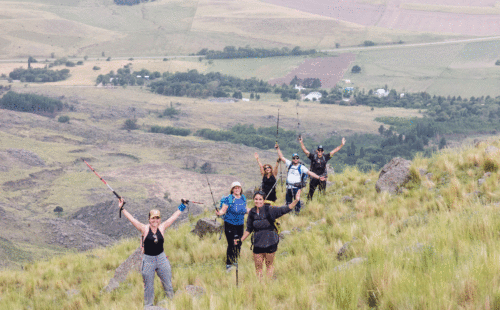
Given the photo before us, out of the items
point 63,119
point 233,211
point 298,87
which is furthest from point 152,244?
point 298,87

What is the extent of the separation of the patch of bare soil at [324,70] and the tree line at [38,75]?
7996cm

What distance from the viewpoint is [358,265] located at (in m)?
5.57

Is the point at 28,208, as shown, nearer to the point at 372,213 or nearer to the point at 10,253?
the point at 10,253

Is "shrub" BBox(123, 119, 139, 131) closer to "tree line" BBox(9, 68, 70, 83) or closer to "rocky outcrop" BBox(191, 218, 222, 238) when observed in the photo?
"tree line" BBox(9, 68, 70, 83)

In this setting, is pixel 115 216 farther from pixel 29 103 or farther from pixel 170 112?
pixel 29 103

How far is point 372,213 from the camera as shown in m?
10.5

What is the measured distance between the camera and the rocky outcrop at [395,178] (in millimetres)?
12141

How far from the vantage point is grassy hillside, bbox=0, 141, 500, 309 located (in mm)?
4480

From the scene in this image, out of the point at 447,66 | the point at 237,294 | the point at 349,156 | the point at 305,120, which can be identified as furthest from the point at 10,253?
the point at 447,66

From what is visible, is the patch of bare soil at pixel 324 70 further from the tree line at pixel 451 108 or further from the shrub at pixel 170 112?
the shrub at pixel 170 112

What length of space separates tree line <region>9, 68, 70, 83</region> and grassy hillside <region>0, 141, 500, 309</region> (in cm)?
15291

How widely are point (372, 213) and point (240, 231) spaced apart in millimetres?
3930

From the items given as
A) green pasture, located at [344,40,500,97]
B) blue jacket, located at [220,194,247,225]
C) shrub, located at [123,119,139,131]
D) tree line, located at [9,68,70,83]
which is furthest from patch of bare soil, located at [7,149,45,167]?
green pasture, located at [344,40,500,97]

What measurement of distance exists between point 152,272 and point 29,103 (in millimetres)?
126242
